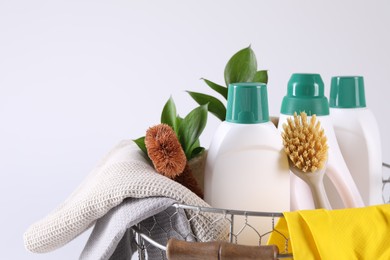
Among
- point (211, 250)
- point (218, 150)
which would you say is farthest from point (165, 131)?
point (211, 250)

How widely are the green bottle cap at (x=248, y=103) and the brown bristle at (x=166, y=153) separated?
0.06 m

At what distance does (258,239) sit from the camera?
583 mm

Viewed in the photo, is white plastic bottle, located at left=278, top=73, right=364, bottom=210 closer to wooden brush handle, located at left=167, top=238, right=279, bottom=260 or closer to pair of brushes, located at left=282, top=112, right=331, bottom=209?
pair of brushes, located at left=282, top=112, right=331, bottom=209

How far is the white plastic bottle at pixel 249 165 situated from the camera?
582mm

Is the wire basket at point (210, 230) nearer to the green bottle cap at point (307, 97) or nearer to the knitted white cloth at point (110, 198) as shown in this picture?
the knitted white cloth at point (110, 198)

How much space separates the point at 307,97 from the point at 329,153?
0.20 feet

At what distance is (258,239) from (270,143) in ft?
0.29

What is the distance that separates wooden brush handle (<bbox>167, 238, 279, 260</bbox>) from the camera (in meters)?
0.48

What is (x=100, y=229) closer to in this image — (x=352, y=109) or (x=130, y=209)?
(x=130, y=209)

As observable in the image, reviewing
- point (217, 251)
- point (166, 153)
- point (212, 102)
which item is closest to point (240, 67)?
point (212, 102)

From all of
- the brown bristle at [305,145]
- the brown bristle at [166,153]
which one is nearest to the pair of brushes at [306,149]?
the brown bristle at [305,145]

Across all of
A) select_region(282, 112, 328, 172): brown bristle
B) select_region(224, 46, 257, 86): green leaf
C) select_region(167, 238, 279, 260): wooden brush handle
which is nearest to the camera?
select_region(167, 238, 279, 260): wooden brush handle

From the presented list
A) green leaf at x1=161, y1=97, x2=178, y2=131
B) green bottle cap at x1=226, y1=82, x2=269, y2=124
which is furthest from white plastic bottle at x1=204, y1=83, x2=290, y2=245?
green leaf at x1=161, y1=97, x2=178, y2=131

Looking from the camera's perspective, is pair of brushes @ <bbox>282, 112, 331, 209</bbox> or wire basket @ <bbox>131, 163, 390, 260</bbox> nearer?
wire basket @ <bbox>131, 163, 390, 260</bbox>
